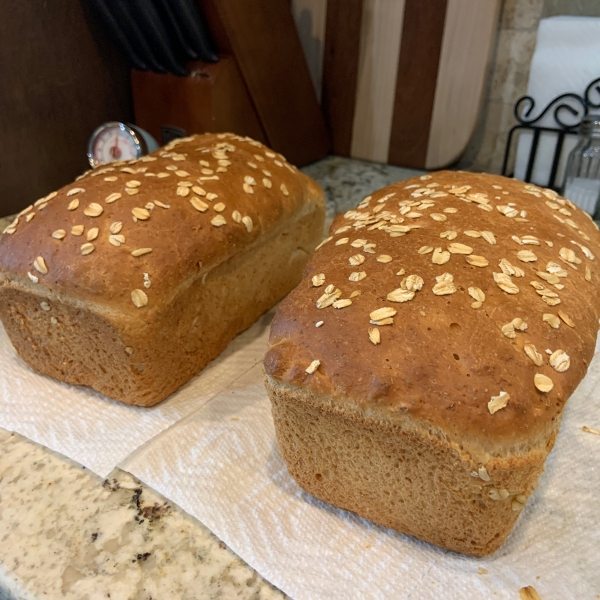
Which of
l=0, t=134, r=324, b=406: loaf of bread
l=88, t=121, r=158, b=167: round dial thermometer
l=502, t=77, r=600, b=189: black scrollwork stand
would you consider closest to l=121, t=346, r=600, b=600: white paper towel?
l=0, t=134, r=324, b=406: loaf of bread

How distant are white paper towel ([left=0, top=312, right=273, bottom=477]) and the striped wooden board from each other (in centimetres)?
119

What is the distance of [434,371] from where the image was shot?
0.68 m

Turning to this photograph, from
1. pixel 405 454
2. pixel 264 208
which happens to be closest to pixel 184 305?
pixel 264 208

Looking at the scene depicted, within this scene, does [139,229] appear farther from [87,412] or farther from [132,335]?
[87,412]

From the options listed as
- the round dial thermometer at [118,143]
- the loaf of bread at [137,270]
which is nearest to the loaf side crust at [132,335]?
the loaf of bread at [137,270]

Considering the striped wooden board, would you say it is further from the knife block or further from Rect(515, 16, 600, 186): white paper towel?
the knife block

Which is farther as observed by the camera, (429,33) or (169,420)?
(429,33)

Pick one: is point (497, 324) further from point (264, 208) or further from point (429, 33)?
point (429, 33)

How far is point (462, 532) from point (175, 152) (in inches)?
41.6

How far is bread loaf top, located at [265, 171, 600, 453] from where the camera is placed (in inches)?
26.4

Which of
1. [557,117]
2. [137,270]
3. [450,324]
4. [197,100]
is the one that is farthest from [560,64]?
[137,270]

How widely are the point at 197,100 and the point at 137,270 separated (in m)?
0.93

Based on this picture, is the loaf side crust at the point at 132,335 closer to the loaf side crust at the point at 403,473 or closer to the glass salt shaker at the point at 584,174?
the loaf side crust at the point at 403,473

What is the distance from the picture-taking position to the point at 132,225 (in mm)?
1004
